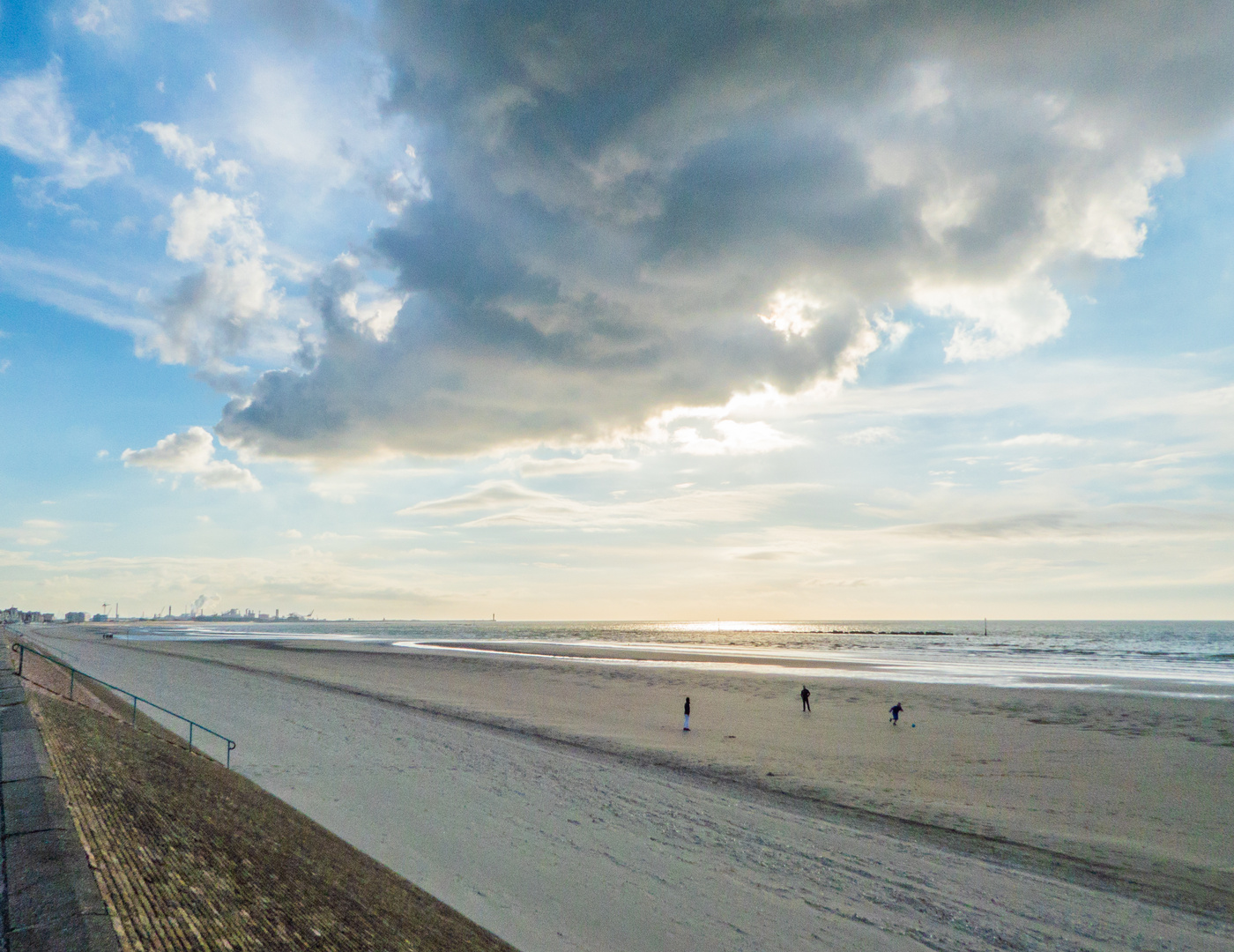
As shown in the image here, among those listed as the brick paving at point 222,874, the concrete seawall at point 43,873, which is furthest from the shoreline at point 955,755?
the concrete seawall at point 43,873

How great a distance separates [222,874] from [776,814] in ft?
42.4

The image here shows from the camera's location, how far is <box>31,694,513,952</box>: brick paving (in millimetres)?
7090

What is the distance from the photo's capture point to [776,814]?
1681cm

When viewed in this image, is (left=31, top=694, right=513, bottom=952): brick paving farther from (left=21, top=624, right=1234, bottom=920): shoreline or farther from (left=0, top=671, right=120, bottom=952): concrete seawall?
(left=21, top=624, right=1234, bottom=920): shoreline

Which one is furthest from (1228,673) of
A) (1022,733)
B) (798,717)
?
(798,717)

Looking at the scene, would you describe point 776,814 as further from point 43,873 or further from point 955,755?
point 43,873

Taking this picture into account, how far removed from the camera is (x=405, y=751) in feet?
74.8

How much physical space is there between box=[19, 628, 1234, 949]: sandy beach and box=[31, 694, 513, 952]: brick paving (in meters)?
1.64

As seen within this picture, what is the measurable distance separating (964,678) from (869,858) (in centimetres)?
4701

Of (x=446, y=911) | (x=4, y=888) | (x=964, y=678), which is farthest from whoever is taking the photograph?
(x=964, y=678)

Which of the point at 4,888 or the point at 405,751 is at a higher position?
the point at 4,888

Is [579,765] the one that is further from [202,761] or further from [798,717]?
[798,717]

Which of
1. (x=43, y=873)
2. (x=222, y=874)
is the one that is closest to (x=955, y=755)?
(x=222, y=874)

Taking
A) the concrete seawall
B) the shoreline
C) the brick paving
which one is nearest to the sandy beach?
the shoreline
